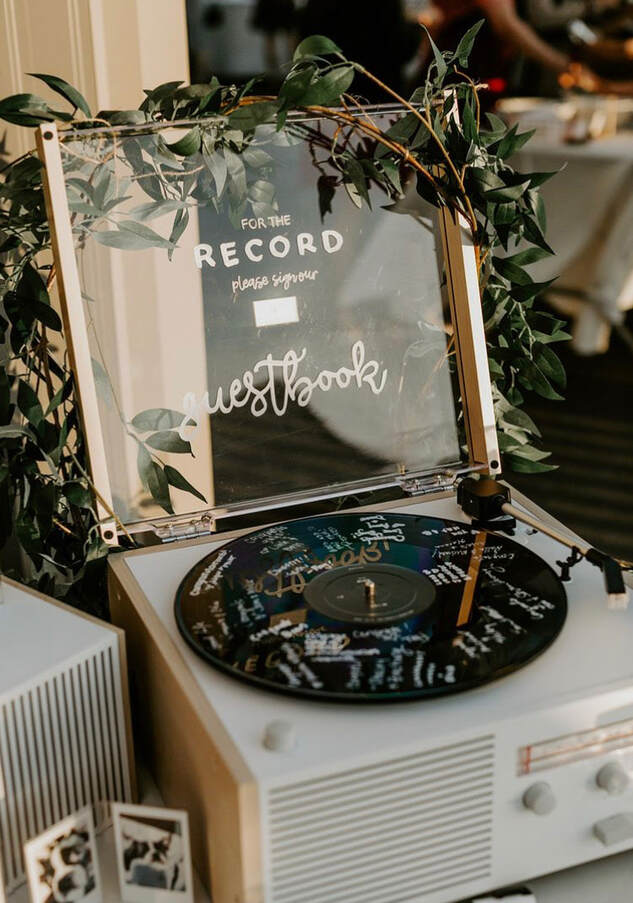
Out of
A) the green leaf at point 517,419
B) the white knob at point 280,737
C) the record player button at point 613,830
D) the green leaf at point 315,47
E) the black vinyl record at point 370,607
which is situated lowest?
the record player button at point 613,830

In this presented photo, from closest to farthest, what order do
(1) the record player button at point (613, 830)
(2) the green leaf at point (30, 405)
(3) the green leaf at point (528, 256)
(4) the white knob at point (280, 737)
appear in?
(4) the white knob at point (280, 737), (1) the record player button at point (613, 830), (2) the green leaf at point (30, 405), (3) the green leaf at point (528, 256)

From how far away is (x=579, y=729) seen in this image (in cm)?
78

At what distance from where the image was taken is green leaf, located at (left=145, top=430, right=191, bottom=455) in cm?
104

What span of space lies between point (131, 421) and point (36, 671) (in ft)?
1.01

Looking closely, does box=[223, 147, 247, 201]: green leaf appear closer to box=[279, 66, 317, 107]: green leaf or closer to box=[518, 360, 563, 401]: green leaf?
box=[279, 66, 317, 107]: green leaf

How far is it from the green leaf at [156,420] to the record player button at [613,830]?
1.81 ft

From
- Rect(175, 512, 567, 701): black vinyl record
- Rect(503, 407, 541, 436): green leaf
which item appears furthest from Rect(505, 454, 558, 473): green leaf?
Rect(175, 512, 567, 701): black vinyl record

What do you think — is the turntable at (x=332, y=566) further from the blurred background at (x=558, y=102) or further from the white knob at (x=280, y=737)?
the blurred background at (x=558, y=102)

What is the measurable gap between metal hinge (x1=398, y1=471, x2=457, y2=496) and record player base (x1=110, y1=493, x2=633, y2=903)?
30cm

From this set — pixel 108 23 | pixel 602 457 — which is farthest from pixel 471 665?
pixel 602 457

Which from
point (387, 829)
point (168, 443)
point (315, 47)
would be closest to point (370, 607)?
point (387, 829)

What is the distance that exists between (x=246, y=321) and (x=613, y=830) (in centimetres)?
59

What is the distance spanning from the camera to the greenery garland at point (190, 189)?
984 mm

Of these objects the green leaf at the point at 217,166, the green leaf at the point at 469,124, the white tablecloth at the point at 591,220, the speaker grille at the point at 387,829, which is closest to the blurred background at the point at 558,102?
the white tablecloth at the point at 591,220
